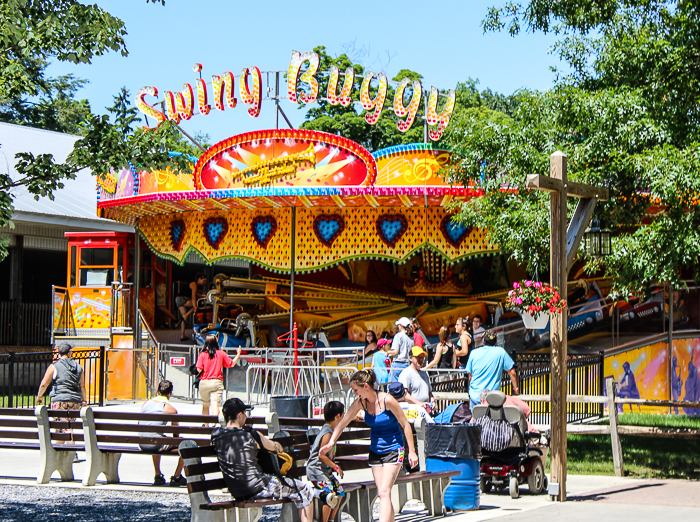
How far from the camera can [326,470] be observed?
6.71 m

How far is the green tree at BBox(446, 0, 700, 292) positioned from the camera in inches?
411

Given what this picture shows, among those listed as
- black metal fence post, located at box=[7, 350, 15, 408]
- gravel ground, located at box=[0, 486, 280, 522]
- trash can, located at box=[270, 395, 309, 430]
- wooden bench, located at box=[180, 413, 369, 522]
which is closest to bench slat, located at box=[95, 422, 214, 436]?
gravel ground, located at box=[0, 486, 280, 522]

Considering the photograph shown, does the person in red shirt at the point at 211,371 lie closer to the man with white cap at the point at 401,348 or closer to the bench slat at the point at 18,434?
the man with white cap at the point at 401,348

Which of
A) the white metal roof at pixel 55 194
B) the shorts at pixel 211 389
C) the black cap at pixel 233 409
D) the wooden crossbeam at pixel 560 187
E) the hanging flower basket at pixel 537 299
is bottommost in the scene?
the shorts at pixel 211 389

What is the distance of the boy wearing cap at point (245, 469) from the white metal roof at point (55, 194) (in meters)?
17.2

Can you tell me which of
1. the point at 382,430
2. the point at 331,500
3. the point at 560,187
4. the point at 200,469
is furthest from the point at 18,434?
the point at 560,187

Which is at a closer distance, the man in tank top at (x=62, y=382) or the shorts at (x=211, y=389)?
the man in tank top at (x=62, y=382)

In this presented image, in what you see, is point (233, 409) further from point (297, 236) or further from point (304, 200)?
point (297, 236)

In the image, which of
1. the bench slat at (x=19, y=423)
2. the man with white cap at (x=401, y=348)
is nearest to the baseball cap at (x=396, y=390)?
the bench slat at (x=19, y=423)

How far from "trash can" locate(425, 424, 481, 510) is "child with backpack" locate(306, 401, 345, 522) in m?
1.71

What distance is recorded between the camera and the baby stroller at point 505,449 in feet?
28.8

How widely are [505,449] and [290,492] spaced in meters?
3.05

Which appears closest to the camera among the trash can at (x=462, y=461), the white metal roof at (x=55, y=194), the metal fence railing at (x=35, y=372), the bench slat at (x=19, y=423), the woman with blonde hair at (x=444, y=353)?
the trash can at (x=462, y=461)

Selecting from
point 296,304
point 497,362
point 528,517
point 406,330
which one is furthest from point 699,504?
point 296,304
